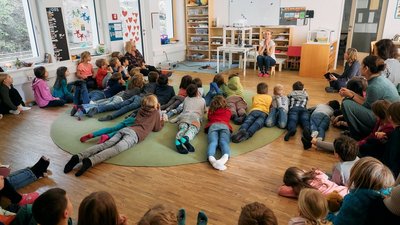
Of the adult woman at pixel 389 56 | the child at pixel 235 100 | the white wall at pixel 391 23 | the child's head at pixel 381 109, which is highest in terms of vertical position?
the white wall at pixel 391 23

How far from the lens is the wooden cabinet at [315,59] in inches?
267

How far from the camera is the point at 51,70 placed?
5.62 m

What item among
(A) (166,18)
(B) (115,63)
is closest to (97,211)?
(B) (115,63)

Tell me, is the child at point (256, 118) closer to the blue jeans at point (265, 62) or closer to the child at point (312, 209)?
the child at point (312, 209)

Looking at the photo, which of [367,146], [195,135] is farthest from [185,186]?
[367,146]

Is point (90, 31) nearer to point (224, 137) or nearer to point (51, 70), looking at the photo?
point (51, 70)

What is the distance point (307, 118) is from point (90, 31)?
5.11 m

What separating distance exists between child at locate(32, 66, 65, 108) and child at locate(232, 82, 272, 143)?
3.30m

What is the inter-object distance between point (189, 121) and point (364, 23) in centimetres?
687

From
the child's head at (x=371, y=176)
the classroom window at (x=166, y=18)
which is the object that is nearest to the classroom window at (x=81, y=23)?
the classroom window at (x=166, y=18)

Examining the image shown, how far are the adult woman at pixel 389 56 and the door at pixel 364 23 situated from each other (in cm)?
420

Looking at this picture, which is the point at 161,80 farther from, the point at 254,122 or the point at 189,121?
the point at 254,122

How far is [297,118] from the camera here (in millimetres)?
3889

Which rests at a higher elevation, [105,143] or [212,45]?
[212,45]
